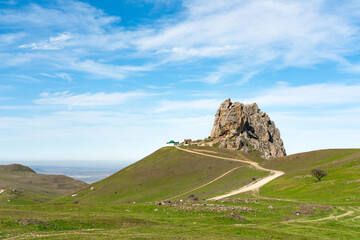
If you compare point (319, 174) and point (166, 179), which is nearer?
point (319, 174)

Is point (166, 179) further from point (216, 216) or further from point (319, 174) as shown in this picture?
point (216, 216)

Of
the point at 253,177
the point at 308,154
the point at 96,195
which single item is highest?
the point at 308,154

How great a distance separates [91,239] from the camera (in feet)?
87.0

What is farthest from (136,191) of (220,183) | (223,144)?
(223,144)

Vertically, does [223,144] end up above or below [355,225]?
above

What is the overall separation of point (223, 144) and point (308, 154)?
53.5m

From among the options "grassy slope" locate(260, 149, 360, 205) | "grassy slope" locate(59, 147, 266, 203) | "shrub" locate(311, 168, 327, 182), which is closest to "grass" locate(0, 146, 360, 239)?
"grassy slope" locate(260, 149, 360, 205)

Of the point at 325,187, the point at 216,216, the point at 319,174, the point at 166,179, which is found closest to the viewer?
the point at 216,216

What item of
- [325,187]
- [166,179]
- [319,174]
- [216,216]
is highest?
[319,174]

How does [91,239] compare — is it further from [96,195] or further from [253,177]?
[96,195]

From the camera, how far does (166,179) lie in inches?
5290

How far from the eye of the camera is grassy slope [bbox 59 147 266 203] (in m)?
110

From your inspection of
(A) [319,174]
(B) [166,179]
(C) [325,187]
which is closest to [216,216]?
A: (C) [325,187]

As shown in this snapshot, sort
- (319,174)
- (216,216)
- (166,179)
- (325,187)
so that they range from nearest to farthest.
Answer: (216,216), (325,187), (319,174), (166,179)
